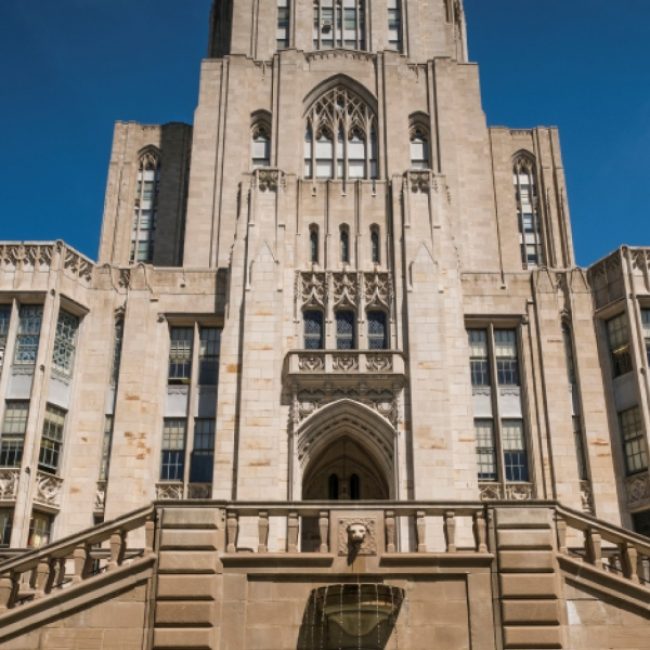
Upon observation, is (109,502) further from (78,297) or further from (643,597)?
(643,597)

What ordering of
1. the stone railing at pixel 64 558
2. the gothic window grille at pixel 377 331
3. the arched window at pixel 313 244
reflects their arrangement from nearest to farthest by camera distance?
1. the stone railing at pixel 64 558
2. the gothic window grille at pixel 377 331
3. the arched window at pixel 313 244

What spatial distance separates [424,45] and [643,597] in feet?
118

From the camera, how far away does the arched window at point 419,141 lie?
4238cm

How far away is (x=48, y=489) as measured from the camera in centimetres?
2939

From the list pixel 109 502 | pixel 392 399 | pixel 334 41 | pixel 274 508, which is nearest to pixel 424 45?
pixel 334 41

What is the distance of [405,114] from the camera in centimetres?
4259

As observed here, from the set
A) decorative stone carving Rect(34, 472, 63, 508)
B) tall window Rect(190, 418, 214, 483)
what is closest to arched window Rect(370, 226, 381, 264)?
tall window Rect(190, 418, 214, 483)

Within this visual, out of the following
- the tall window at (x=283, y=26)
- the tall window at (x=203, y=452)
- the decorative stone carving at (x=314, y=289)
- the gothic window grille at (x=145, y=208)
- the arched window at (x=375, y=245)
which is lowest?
the tall window at (x=203, y=452)

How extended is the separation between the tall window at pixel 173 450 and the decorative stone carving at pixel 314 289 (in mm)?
6392

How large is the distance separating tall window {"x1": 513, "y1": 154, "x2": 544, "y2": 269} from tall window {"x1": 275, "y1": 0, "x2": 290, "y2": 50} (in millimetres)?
14282

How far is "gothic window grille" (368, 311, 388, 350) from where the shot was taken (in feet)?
104

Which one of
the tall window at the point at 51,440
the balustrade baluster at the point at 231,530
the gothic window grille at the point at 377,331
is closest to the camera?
the balustrade baluster at the point at 231,530

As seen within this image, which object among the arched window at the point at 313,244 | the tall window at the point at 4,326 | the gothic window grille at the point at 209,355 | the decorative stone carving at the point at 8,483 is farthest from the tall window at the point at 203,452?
the arched window at the point at 313,244

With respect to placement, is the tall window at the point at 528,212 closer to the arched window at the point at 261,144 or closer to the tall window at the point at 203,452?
the arched window at the point at 261,144
